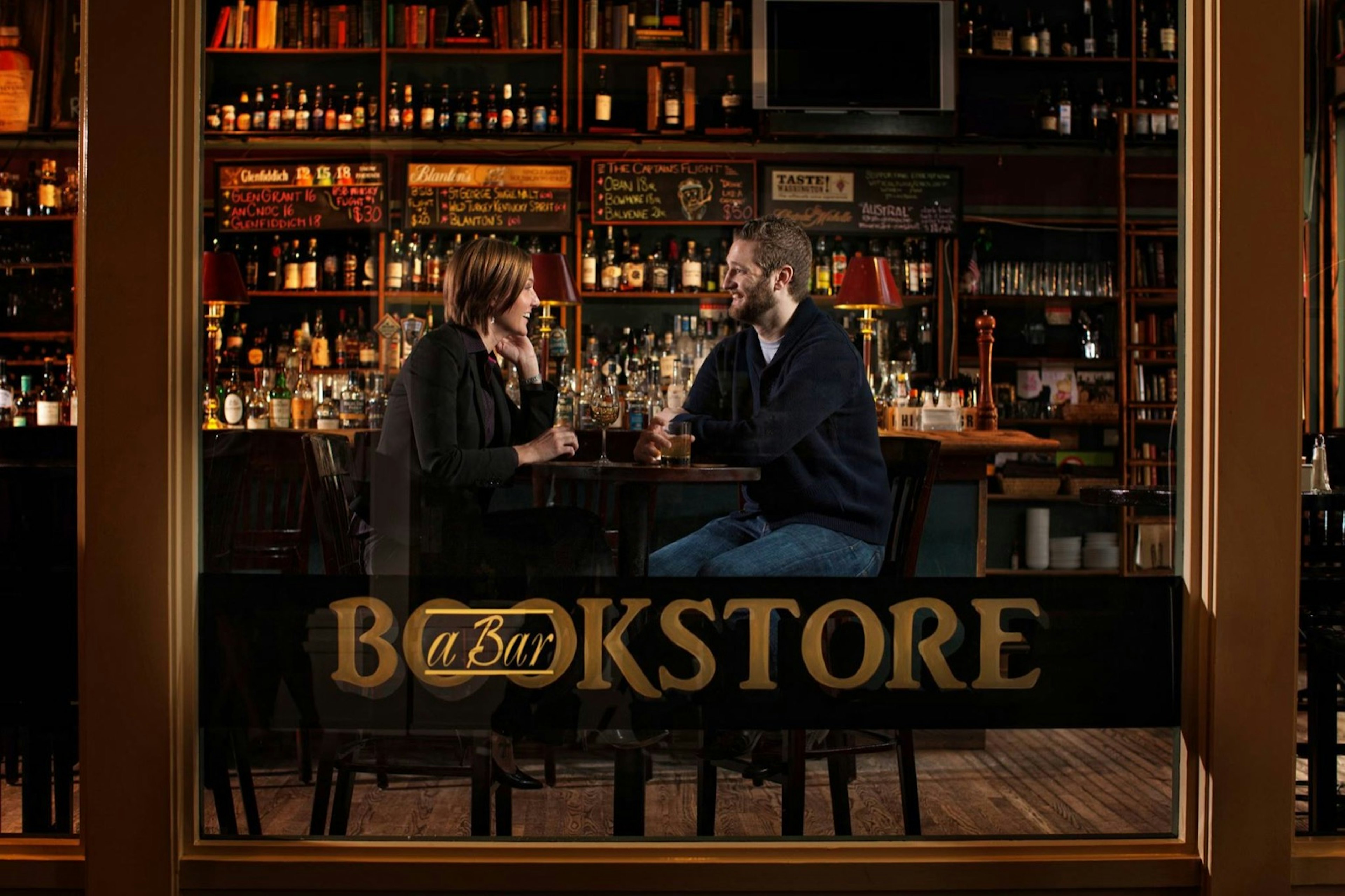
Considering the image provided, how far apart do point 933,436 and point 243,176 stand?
1633 millimetres

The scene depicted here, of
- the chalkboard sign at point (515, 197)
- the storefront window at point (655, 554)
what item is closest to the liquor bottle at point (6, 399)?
the storefront window at point (655, 554)

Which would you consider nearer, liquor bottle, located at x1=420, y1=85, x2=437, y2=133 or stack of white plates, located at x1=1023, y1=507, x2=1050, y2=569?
stack of white plates, located at x1=1023, y1=507, x2=1050, y2=569

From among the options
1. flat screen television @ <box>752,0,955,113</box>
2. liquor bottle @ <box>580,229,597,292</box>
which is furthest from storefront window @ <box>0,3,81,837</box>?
liquor bottle @ <box>580,229,597,292</box>

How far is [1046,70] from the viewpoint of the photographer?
457 cm

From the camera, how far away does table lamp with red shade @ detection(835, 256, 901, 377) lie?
11.1 feet

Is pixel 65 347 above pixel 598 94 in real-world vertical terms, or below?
below

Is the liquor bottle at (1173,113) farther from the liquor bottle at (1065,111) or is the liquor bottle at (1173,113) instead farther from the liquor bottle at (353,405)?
the liquor bottle at (1065,111)

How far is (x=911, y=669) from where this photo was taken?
1864 mm

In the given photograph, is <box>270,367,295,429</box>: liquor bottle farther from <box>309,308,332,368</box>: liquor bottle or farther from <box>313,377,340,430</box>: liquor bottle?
<box>309,308,332,368</box>: liquor bottle

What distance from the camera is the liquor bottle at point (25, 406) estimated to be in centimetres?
216

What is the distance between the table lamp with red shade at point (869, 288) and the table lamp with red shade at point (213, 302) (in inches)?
65.2

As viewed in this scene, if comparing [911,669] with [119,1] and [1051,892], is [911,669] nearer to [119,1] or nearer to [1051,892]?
[1051,892]

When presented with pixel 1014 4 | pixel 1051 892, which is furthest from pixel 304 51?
pixel 1051 892

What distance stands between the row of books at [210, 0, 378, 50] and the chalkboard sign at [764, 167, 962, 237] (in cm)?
125
